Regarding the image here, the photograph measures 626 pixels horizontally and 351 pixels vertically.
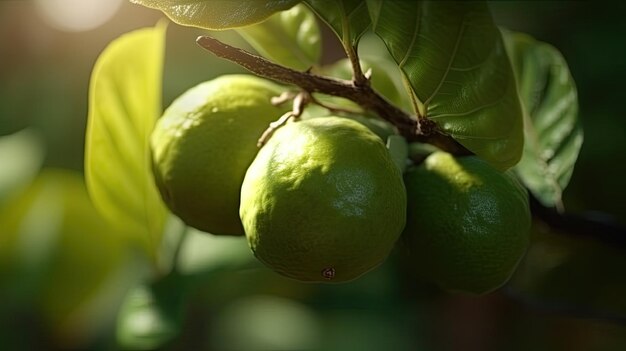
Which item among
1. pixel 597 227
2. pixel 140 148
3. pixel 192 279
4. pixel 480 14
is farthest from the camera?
pixel 192 279

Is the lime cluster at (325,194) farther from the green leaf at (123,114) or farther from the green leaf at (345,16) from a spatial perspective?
the green leaf at (123,114)

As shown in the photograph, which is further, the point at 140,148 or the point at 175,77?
the point at 175,77

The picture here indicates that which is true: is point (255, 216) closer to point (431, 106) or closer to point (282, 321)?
point (431, 106)

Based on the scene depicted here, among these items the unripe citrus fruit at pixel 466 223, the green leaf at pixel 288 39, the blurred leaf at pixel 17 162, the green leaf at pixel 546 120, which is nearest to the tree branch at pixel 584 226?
the green leaf at pixel 546 120

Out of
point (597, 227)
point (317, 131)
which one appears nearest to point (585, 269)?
point (597, 227)

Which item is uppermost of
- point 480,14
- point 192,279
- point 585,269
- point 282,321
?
point 480,14

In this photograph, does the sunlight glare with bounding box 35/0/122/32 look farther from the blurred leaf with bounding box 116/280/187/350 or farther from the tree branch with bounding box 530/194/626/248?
the tree branch with bounding box 530/194/626/248

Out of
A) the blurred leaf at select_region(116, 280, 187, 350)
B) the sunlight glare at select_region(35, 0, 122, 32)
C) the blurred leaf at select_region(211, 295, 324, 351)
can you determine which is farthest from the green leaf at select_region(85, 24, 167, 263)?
the sunlight glare at select_region(35, 0, 122, 32)

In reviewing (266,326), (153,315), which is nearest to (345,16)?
(153,315)
